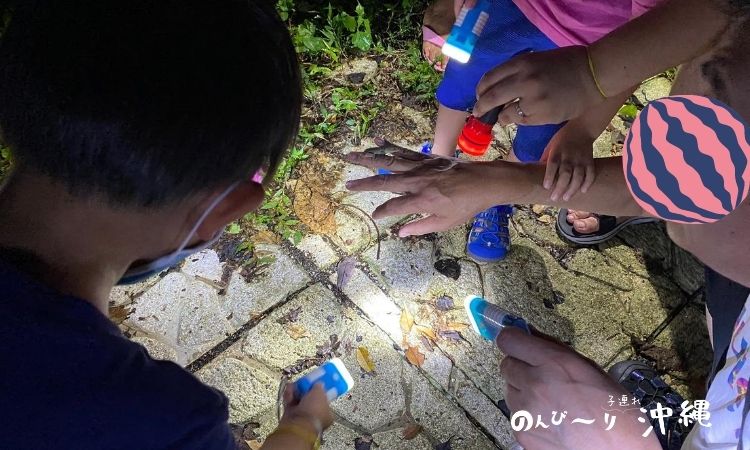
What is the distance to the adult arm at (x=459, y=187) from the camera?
1.78 metres

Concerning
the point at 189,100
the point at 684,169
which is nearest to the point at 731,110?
the point at 684,169

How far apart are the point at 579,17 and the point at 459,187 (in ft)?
2.45

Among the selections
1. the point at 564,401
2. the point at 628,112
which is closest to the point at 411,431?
the point at 564,401

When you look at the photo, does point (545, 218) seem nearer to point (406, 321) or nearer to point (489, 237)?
point (489, 237)

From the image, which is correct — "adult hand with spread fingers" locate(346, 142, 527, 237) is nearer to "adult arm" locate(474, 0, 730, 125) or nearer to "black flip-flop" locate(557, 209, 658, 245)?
"adult arm" locate(474, 0, 730, 125)

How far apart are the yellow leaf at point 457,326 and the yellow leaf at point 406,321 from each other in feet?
0.50

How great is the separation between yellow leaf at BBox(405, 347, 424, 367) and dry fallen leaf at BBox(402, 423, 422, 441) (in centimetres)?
23

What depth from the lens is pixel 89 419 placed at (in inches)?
37.9

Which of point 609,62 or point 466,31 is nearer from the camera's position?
point 609,62

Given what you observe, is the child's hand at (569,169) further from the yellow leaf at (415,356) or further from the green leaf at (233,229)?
the green leaf at (233,229)

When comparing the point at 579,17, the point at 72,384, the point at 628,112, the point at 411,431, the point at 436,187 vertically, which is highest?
the point at 579,17

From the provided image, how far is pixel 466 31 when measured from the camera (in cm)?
207

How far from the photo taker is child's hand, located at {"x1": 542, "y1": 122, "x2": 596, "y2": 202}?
6.09 ft

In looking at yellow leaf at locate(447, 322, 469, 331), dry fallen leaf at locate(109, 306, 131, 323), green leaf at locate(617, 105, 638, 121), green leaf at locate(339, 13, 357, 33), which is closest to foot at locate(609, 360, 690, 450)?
yellow leaf at locate(447, 322, 469, 331)
